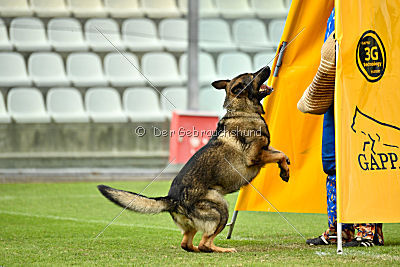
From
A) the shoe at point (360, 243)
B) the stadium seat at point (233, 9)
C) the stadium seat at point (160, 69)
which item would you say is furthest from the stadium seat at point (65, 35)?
the shoe at point (360, 243)

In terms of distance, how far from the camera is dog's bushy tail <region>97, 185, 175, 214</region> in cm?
386

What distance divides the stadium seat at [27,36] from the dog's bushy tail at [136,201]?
34.2 ft

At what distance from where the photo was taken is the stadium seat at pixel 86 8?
46.2ft

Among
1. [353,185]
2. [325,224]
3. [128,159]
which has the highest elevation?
[353,185]

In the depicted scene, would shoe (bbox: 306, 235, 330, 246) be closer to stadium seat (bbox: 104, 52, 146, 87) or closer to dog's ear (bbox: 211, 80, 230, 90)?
dog's ear (bbox: 211, 80, 230, 90)

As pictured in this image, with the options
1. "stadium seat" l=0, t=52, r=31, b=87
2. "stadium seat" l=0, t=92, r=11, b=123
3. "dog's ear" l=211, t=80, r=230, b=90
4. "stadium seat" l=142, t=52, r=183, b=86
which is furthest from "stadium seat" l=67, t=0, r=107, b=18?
"dog's ear" l=211, t=80, r=230, b=90

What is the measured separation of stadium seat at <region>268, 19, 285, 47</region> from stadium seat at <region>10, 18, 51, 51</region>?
506 centimetres

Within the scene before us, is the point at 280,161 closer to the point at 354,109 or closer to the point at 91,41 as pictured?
the point at 354,109

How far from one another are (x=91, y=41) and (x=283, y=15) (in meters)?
4.53

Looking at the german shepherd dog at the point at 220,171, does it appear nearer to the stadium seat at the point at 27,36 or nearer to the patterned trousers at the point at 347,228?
the patterned trousers at the point at 347,228

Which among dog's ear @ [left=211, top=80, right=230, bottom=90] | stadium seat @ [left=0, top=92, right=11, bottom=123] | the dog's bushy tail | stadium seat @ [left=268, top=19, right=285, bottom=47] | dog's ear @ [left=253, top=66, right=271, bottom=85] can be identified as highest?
stadium seat @ [left=268, top=19, right=285, bottom=47]

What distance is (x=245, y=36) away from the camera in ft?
47.2

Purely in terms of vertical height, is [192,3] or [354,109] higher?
[192,3]

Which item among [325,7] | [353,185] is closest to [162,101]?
[325,7]
